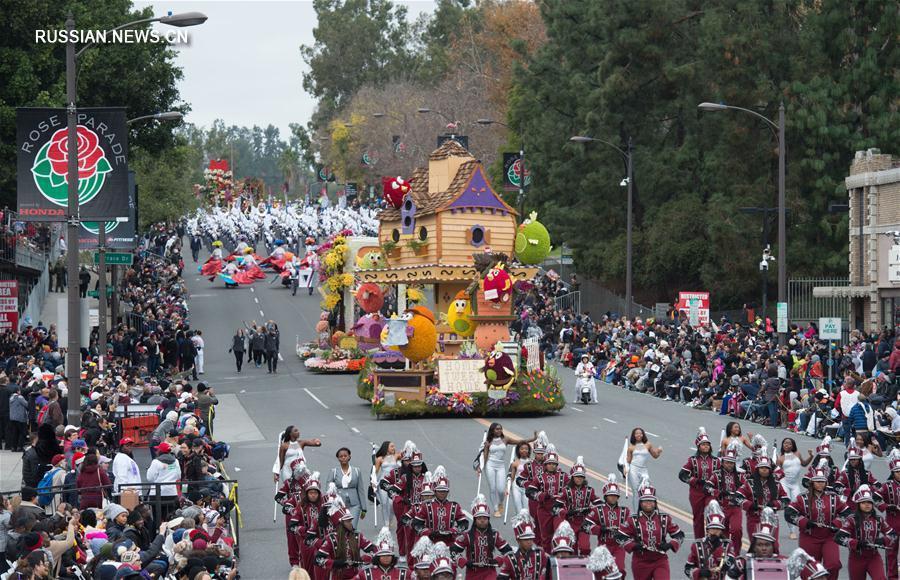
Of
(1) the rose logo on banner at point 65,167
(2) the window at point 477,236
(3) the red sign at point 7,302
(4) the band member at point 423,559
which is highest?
(1) the rose logo on banner at point 65,167

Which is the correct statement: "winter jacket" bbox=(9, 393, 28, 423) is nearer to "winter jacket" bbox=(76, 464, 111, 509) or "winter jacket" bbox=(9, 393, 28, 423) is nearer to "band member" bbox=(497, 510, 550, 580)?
"winter jacket" bbox=(76, 464, 111, 509)

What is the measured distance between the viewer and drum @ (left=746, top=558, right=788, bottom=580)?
14547 millimetres

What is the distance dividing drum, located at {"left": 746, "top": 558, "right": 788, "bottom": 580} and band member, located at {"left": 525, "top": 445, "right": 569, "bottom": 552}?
4934 mm

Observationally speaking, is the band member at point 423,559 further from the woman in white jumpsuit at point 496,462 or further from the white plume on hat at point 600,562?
the woman in white jumpsuit at point 496,462

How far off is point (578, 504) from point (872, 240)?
1141 inches

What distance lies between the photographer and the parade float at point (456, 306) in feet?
117

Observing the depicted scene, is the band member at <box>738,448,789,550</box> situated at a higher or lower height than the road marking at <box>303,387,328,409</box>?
higher

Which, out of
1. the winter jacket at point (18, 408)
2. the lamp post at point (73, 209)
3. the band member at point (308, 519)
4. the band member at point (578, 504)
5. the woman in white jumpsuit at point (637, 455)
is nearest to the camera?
the band member at point (308, 519)

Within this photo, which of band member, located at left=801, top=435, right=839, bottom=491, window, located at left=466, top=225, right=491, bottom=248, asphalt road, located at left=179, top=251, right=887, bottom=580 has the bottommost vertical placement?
asphalt road, located at left=179, top=251, right=887, bottom=580

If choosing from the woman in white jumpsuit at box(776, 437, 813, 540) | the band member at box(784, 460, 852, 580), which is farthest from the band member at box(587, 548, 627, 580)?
the woman in white jumpsuit at box(776, 437, 813, 540)

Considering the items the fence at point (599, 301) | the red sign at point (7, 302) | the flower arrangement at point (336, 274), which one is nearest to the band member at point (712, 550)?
the red sign at point (7, 302)

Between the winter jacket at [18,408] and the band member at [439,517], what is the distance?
42.7 feet

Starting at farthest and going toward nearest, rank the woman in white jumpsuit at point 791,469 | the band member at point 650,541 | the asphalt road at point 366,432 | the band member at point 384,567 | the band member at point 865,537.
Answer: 1. the asphalt road at point 366,432
2. the woman in white jumpsuit at point 791,469
3. the band member at point 865,537
4. the band member at point 650,541
5. the band member at point 384,567

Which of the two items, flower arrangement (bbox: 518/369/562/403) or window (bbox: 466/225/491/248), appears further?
window (bbox: 466/225/491/248)
